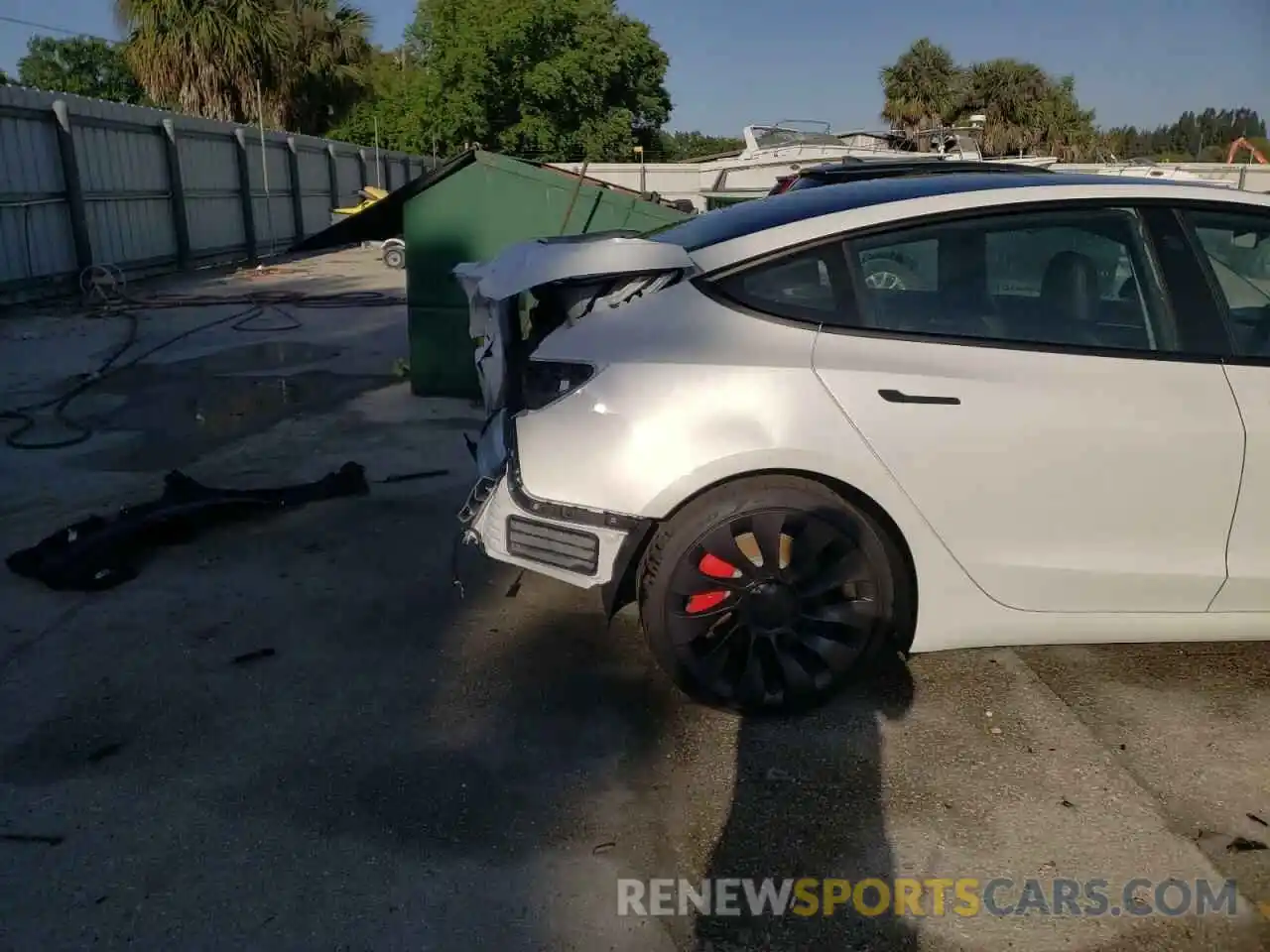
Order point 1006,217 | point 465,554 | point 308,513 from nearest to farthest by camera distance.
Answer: point 1006,217, point 465,554, point 308,513

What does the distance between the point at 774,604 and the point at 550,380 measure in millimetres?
972

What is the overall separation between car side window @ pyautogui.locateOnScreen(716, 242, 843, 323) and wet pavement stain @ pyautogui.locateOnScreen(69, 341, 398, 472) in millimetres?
4305

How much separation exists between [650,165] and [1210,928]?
23989mm

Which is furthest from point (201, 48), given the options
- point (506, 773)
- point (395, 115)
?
point (506, 773)

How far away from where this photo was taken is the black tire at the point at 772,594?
119 inches

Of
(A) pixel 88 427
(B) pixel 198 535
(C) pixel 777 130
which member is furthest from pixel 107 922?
(C) pixel 777 130

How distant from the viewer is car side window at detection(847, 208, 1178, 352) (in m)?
3.08

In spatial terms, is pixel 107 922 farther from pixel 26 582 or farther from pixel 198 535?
pixel 198 535

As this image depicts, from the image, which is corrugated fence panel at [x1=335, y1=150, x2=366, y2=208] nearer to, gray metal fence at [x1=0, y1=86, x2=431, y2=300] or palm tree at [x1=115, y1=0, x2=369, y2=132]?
gray metal fence at [x1=0, y1=86, x2=431, y2=300]

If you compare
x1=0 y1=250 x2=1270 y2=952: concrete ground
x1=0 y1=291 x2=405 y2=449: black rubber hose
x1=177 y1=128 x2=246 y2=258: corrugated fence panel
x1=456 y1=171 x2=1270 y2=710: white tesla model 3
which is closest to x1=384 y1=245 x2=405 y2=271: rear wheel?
x1=177 y1=128 x2=246 y2=258: corrugated fence panel

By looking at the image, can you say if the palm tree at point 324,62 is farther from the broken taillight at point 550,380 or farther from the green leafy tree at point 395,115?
the broken taillight at point 550,380

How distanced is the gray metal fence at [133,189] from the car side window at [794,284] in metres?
12.9

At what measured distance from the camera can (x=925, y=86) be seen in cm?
4141

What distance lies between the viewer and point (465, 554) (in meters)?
4.68
